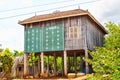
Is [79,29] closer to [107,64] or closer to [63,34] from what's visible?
[63,34]

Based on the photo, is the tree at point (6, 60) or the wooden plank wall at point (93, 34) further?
the tree at point (6, 60)

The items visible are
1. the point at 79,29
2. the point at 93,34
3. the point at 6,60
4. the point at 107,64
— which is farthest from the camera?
the point at 93,34

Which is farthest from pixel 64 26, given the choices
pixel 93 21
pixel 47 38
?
pixel 93 21

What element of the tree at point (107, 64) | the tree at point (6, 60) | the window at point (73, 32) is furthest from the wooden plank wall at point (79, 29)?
the tree at point (107, 64)

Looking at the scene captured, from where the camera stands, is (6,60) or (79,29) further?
(6,60)

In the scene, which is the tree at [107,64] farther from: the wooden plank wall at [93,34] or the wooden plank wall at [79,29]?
the wooden plank wall at [93,34]

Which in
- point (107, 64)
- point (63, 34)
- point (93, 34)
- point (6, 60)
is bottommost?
point (6, 60)

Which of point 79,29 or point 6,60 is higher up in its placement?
point 79,29

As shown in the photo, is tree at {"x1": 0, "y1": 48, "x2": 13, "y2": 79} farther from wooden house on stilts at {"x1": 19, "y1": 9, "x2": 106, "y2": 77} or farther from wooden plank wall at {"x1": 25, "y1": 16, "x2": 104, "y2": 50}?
wooden plank wall at {"x1": 25, "y1": 16, "x2": 104, "y2": 50}

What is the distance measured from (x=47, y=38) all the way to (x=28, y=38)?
265cm

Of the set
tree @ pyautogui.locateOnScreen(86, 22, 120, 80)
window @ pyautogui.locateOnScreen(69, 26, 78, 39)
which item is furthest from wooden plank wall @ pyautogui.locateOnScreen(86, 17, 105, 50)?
tree @ pyautogui.locateOnScreen(86, 22, 120, 80)

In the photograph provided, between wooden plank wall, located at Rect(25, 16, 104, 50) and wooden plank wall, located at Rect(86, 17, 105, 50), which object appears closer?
wooden plank wall, located at Rect(25, 16, 104, 50)

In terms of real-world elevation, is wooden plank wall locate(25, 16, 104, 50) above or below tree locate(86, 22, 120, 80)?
above

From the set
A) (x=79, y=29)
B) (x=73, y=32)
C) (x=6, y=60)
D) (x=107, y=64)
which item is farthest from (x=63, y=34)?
(x=107, y=64)
